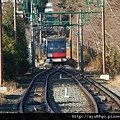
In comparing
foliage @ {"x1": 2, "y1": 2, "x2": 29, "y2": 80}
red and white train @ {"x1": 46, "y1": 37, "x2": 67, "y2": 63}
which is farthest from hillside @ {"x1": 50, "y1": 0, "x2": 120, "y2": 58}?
foliage @ {"x1": 2, "y1": 2, "x2": 29, "y2": 80}

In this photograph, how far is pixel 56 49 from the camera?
51750 mm

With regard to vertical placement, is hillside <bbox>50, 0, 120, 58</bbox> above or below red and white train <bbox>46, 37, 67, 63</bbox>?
above

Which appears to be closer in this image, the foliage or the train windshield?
the foliage

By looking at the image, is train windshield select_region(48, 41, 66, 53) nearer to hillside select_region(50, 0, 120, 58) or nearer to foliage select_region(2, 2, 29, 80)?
hillside select_region(50, 0, 120, 58)

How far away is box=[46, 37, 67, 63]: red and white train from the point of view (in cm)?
5141

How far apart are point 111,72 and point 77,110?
19.6 meters

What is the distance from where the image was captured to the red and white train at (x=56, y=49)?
169ft

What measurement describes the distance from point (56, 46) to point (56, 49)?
0.36 meters

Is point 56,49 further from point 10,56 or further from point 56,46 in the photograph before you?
point 10,56

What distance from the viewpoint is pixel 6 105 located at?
54.4 ft

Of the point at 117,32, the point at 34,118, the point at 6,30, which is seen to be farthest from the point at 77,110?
the point at 117,32

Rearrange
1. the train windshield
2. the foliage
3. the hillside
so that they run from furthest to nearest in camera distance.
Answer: the train windshield → the hillside → the foliage

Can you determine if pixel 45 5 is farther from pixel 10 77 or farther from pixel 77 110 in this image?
pixel 77 110

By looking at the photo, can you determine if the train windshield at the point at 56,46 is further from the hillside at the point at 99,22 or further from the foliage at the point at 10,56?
the foliage at the point at 10,56
